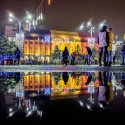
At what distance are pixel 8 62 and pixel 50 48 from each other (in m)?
104

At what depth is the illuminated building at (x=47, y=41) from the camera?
12625 centimetres

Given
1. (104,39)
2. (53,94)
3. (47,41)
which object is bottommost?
(53,94)

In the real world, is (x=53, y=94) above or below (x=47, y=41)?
below

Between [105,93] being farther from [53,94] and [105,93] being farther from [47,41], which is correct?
[47,41]

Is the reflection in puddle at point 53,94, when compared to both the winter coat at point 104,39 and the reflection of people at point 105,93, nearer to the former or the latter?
the reflection of people at point 105,93

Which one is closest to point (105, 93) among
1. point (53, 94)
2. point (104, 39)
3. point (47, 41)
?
point (53, 94)

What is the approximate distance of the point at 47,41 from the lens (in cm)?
13150

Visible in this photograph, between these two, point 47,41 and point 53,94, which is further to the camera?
point 47,41

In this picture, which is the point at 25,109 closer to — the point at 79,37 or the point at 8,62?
the point at 8,62

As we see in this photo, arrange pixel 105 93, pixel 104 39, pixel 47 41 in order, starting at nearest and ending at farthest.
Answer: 1. pixel 105 93
2. pixel 104 39
3. pixel 47 41

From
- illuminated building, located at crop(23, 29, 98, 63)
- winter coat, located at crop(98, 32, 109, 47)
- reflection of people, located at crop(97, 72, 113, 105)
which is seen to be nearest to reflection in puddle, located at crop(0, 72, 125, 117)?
reflection of people, located at crop(97, 72, 113, 105)

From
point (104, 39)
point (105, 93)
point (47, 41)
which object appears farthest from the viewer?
point (47, 41)

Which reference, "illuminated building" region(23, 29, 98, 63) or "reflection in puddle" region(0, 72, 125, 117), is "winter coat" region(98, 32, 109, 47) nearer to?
"reflection in puddle" region(0, 72, 125, 117)

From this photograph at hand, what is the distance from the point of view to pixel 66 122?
3.08m
